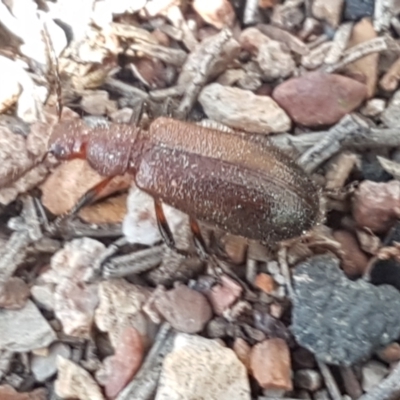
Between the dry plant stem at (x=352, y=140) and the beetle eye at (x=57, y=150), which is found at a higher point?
the dry plant stem at (x=352, y=140)

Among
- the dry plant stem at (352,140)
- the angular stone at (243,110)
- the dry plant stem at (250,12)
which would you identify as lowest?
the dry plant stem at (352,140)

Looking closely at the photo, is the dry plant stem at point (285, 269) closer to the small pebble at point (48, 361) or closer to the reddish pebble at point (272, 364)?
the reddish pebble at point (272, 364)

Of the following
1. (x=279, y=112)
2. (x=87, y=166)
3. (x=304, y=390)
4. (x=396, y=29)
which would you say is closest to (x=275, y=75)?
(x=279, y=112)

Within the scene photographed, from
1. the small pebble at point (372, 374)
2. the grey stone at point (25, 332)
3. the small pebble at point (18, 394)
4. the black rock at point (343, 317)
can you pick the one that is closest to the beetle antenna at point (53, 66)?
the grey stone at point (25, 332)

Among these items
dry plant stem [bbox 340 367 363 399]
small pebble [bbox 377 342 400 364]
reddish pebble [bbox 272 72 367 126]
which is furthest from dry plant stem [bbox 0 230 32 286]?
small pebble [bbox 377 342 400 364]

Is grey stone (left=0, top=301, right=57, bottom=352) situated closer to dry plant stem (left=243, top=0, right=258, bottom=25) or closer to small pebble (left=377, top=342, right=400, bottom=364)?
small pebble (left=377, top=342, right=400, bottom=364)

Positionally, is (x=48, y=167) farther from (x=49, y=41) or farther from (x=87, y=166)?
(x=49, y=41)
